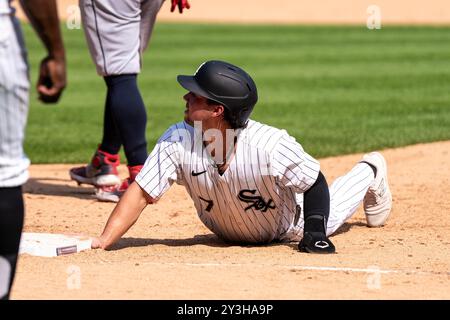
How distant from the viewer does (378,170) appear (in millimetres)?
5703

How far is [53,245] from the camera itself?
495 cm

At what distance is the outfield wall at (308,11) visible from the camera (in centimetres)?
2334

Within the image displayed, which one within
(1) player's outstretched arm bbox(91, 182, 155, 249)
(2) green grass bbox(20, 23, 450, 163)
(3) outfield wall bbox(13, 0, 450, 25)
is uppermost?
(1) player's outstretched arm bbox(91, 182, 155, 249)

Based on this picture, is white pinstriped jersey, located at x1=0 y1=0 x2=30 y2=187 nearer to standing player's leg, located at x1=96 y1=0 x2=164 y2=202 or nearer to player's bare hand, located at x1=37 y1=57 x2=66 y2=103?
player's bare hand, located at x1=37 y1=57 x2=66 y2=103

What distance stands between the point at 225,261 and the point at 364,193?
126 centimetres

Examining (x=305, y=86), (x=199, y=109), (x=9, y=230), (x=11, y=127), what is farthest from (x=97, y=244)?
(x=305, y=86)

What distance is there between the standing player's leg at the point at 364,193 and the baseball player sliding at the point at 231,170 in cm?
37

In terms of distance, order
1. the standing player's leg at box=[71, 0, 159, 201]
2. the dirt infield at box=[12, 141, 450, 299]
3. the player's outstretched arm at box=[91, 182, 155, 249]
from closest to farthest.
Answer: the dirt infield at box=[12, 141, 450, 299]
the player's outstretched arm at box=[91, 182, 155, 249]
the standing player's leg at box=[71, 0, 159, 201]

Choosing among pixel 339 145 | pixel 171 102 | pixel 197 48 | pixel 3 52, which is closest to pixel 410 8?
pixel 197 48

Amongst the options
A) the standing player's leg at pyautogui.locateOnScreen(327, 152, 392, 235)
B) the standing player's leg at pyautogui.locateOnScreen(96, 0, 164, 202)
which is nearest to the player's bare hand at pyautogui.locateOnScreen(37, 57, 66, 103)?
the standing player's leg at pyautogui.locateOnScreen(327, 152, 392, 235)

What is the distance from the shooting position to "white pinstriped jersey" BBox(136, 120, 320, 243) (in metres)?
4.79

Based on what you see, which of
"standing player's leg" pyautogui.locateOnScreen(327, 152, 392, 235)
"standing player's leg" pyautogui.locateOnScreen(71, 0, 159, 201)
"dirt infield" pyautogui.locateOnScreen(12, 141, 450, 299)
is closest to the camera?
"dirt infield" pyautogui.locateOnScreen(12, 141, 450, 299)

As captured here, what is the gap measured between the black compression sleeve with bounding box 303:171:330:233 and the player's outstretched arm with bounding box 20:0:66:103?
189cm

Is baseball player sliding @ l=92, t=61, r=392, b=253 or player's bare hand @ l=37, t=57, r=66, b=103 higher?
player's bare hand @ l=37, t=57, r=66, b=103
